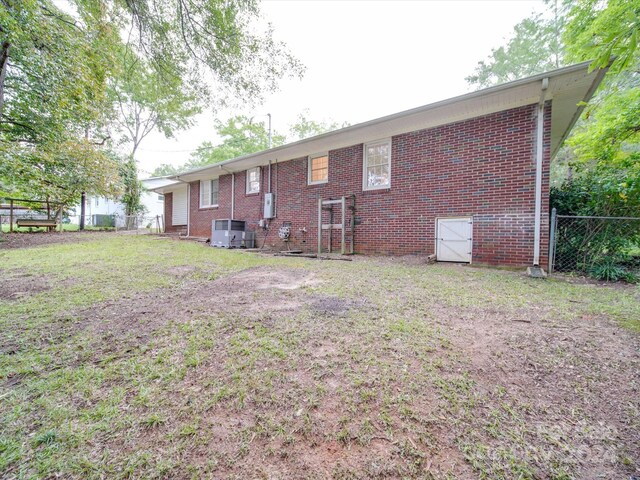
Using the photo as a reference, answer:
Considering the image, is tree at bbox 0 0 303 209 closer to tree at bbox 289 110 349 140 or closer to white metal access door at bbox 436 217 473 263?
white metal access door at bbox 436 217 473 263

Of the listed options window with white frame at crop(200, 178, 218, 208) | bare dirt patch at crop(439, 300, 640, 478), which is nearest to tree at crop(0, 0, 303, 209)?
window with white frame at crop(200, 178, 218, 208)

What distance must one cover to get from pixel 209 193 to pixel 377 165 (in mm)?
8984

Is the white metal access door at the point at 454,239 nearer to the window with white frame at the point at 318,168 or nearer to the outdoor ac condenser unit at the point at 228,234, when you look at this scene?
the window with white frame at the point at 318,168

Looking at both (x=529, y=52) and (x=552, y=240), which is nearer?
(x=552, y=240)

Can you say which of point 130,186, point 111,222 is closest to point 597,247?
point 130,186

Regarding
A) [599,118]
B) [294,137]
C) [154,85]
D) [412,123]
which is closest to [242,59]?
[154,85]

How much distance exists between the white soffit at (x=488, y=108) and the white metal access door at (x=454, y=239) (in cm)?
239

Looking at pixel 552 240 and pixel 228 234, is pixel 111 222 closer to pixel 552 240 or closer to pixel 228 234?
pixel 228 234

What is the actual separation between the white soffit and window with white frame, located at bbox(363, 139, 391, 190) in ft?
0.81

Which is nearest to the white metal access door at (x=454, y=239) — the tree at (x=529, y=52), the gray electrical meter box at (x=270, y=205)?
the gray electrical meter box at (x=270, y=205)

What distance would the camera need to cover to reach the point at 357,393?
1.50m

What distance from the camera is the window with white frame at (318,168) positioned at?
342 inches

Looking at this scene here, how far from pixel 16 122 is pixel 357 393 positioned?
1369cm

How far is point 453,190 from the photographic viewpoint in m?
6.10
